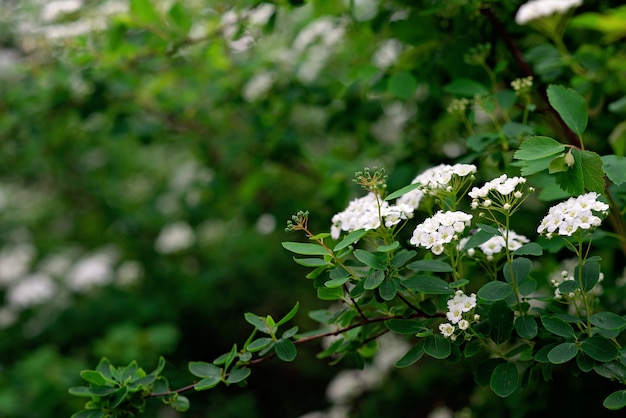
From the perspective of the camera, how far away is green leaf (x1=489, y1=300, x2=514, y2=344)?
2.90ft

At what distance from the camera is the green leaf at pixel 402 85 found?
1438mm

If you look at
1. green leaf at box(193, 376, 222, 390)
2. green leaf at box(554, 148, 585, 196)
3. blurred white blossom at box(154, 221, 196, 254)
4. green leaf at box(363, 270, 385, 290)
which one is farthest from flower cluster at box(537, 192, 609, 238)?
blurred white blossom at box(154, 221, 196, 254)

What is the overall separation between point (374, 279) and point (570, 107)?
435mm

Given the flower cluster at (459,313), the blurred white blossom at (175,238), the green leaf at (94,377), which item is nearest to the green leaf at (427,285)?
the flower cluster at (459,313)

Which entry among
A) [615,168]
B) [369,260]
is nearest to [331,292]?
[369,260]

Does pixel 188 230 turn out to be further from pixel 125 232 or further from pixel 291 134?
pixel 291 134

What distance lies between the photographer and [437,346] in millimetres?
879

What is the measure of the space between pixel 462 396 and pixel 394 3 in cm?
127

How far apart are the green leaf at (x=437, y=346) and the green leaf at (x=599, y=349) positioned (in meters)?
0.18

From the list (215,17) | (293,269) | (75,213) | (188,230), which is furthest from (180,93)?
(75,213)

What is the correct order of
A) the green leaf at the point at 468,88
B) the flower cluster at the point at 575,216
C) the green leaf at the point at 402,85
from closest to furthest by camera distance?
the flower cluster at the point at 575,216 < the green leaf at the point at 468,88 < the green leaf at the point at 402,85

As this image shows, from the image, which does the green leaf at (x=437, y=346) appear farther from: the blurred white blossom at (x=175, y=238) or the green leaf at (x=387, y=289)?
the blurred white blossom at (x=175, y=238)

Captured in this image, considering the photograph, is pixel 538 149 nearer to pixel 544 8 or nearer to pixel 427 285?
pixel 427 285

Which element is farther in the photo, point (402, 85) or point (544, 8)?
point (402, 85)
